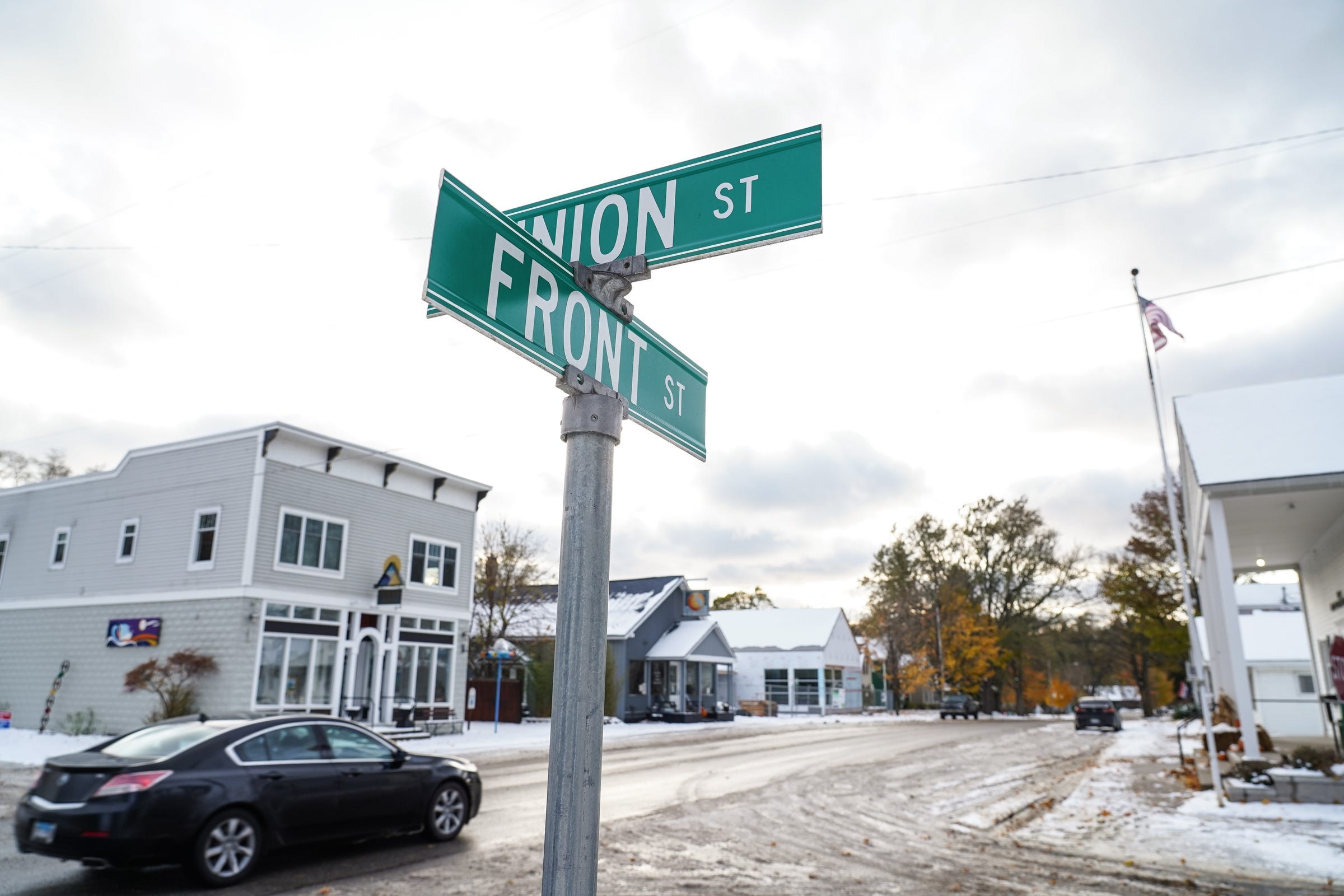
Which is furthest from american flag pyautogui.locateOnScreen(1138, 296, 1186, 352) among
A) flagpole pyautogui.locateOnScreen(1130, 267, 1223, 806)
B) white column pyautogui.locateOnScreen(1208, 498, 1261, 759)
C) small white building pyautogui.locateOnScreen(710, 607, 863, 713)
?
small white building pyautogui.locateOnScreen(710, 607, 863, 713)

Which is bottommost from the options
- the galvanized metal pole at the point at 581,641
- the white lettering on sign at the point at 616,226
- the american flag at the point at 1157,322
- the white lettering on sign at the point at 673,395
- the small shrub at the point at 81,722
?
the small shrub at the point at 81,722

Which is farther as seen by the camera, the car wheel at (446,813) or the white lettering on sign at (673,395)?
the car wheel at (446,813)

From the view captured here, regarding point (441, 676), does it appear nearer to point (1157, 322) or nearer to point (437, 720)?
point (437, 720)

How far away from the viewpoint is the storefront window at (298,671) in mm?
22141

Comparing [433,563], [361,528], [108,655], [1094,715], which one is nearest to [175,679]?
[108,655]

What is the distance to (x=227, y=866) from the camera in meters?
7.37

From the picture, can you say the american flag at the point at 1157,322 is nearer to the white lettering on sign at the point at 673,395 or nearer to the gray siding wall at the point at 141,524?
the white lettering on sign at the point at 673,395

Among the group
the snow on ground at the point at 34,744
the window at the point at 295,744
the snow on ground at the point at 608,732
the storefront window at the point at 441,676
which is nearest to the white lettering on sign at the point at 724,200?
the window at the point at 295,744

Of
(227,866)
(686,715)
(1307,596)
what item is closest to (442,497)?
(686,715)

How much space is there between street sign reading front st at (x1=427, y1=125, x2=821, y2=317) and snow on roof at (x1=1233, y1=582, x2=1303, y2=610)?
44240 mm

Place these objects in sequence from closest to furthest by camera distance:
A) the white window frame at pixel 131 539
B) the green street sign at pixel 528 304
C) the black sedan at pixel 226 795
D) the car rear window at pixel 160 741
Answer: the green street sign at pixel 528 304 < the black sedan at pixel 226 795 < the car rear window at pixel 160 741 < the white window frame at pixel 131 539

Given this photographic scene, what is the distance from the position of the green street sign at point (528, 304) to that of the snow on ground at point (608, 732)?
854 centimetres

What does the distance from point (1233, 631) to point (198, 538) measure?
23194 mm

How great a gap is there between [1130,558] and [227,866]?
46658mm
